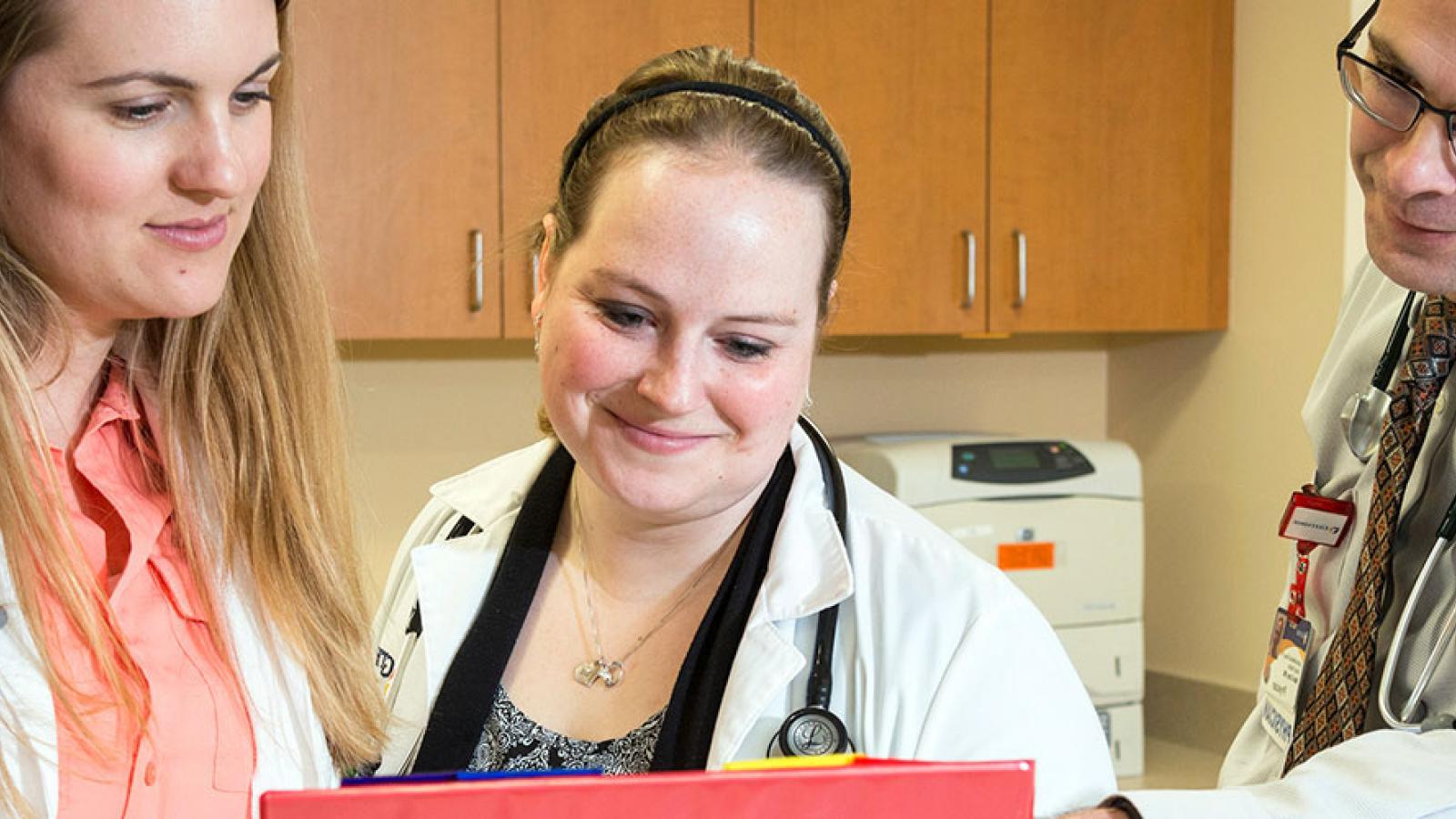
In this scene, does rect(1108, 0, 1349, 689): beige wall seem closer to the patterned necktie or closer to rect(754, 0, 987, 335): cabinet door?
rect(754, 0, 987, 335): cabinet door

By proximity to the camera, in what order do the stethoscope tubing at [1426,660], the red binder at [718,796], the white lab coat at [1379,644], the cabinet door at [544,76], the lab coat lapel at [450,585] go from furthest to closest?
the cabinet door at [544,76] < the lab coat lapel at [450,585] < the stethoscope tubing at [1426,660] < the white lab coat at [1379,644] < the red binder at [718,796]

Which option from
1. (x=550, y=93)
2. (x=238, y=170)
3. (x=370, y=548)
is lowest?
(x=370, y=548)

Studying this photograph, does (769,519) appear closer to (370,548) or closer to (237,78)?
(237,78)

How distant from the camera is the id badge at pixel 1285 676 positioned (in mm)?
1518

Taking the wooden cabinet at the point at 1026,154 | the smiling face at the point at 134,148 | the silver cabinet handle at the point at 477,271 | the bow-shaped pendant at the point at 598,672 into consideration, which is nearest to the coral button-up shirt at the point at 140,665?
the smiling face at the point at 134,148

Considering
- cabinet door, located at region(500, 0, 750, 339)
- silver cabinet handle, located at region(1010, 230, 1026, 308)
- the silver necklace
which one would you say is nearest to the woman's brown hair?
the silver necklace

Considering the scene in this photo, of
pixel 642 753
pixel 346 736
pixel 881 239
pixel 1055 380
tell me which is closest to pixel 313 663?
pixel 346 736

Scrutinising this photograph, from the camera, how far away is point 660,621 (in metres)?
1.43

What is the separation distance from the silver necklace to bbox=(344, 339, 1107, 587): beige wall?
1314 mm

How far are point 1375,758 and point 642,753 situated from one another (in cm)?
60

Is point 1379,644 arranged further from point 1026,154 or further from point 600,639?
point 1026,154

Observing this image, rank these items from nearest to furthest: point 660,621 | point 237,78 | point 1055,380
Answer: point 237,78 < point 660,621 < point 1055,380

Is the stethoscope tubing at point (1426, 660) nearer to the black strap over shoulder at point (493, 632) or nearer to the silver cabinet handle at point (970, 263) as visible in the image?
the black strap over shoulder at point (493, 632)

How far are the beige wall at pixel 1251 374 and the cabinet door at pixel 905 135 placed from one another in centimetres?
59
